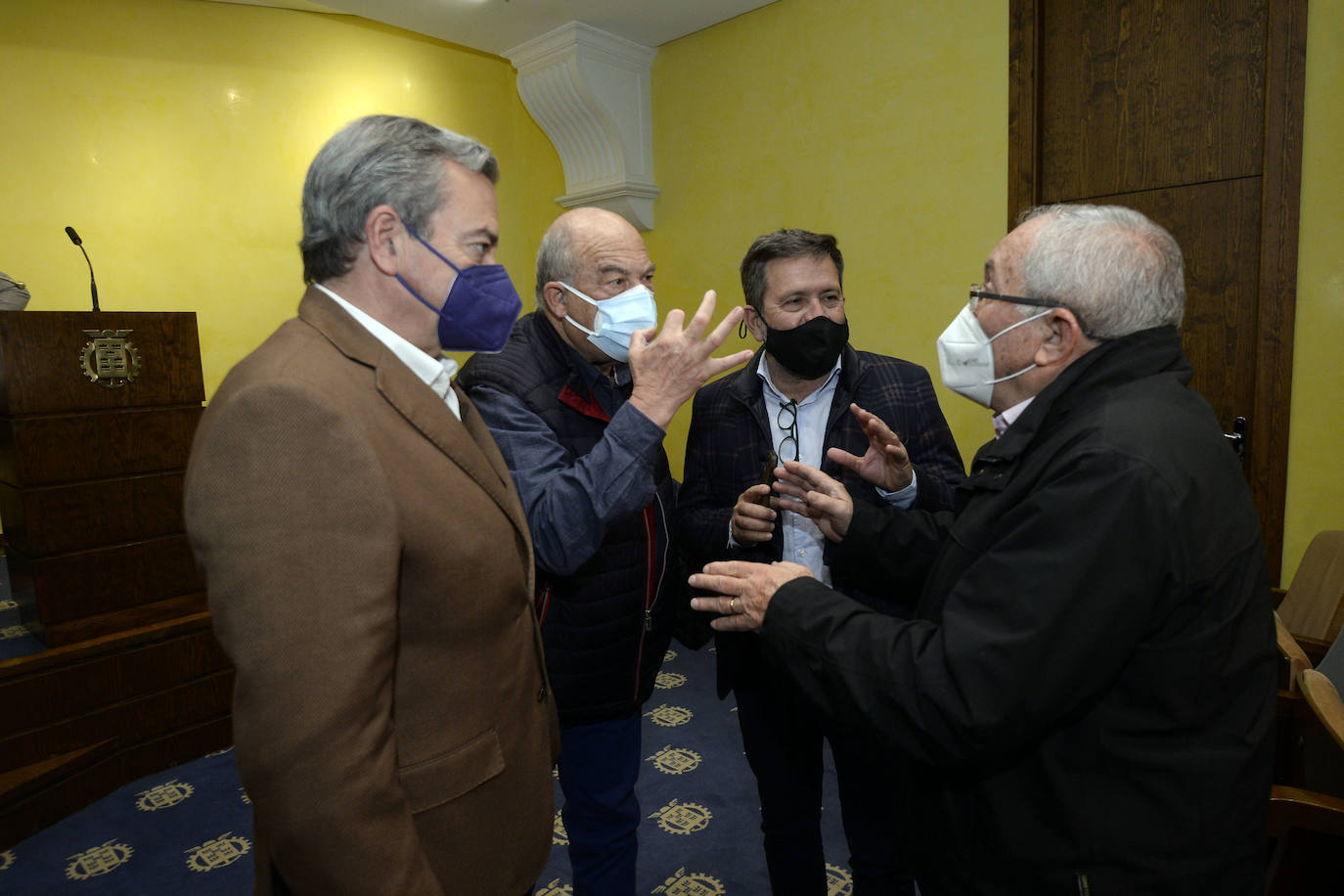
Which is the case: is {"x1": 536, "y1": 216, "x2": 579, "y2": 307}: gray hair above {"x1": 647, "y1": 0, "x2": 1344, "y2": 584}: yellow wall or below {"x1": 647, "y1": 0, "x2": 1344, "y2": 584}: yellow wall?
below

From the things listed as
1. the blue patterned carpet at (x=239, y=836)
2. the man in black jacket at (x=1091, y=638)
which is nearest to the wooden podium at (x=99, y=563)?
the blue patterned carpet at (x=239, y=836)

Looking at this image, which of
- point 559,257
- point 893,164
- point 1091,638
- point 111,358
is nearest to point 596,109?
point 893,164

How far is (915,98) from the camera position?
123 inches

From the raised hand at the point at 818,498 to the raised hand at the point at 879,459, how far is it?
0.07 m

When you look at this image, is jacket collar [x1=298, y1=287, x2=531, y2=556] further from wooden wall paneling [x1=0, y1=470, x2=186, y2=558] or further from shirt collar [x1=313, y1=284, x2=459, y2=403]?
wooden wall paneling [x1=0, y1=470, x2=186, y2=558]

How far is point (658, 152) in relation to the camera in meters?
4.09

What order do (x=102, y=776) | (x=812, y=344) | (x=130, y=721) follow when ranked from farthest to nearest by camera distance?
(x=130, y=721) < (x=102, y=776) < (x=812, y=344)

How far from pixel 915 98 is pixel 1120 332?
2398 mm

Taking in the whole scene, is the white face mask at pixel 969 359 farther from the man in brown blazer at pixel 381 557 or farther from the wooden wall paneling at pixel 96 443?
the wooden wall paneling at pixel 96 443

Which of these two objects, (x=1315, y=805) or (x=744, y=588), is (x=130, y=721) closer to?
(x=744, y=588)

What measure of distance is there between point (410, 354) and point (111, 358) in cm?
244

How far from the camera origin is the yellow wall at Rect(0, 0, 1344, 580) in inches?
118

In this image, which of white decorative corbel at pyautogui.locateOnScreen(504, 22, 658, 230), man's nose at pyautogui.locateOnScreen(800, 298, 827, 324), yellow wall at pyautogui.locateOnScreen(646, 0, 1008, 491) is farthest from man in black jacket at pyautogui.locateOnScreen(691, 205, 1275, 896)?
white decorative corbel at pyautogui.locateOnScreen(504, 22, 658, 230)

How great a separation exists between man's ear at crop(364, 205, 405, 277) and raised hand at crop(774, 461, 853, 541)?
0.82 meters
